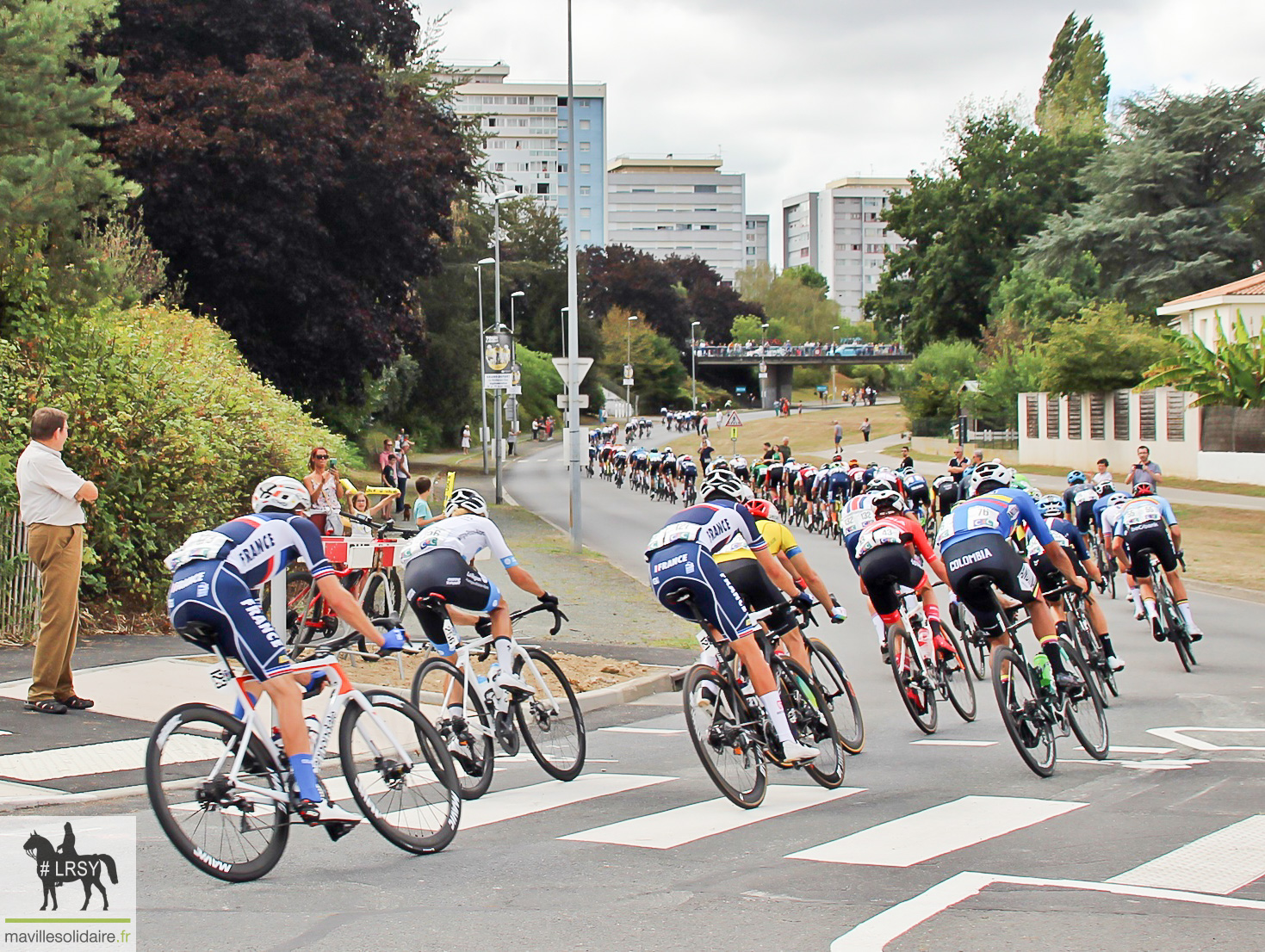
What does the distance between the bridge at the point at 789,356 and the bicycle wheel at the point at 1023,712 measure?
127m

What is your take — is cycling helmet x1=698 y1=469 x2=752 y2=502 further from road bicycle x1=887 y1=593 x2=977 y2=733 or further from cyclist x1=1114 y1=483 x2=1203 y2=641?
cyclist x1=1114 y1=483 x2=1203 y2=641

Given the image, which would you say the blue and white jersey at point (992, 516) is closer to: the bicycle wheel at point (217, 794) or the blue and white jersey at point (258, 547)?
the blue and white jersey at point (258, 547)

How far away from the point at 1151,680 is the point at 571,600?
8635mm

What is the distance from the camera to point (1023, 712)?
838 centimetres

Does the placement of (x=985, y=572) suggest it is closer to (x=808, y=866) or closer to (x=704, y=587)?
(x=704, y=587)

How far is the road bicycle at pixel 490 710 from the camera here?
811 centimetres

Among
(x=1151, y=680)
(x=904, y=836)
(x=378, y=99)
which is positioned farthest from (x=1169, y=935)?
(x=378, y=99)

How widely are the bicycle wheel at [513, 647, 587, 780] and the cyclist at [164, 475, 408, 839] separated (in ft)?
7.44

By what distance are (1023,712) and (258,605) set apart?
4536 millimetres

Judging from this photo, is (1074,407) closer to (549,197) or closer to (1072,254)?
(1072,254)

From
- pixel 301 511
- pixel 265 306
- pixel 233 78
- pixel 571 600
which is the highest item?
pixel 233 78

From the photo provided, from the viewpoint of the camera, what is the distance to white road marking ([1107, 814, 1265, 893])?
19.3ft

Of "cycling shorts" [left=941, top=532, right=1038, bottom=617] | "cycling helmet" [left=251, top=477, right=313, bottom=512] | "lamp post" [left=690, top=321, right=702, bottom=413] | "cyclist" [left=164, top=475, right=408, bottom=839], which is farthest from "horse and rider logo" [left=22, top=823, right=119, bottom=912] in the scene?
"lamp post" [left=690, top=321, right=702, bottom=413]

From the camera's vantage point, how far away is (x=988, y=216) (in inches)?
3196
